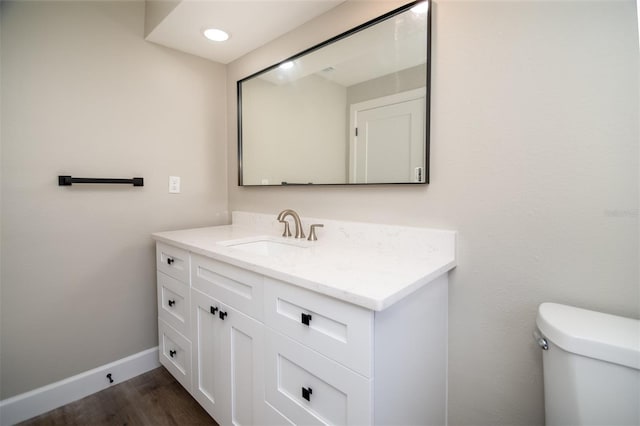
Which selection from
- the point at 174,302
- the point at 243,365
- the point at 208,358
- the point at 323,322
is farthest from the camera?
the point at 174,302

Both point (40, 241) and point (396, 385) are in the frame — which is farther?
point (40, 241)

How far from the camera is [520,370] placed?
1.02m

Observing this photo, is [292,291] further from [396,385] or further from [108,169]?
[108,169]

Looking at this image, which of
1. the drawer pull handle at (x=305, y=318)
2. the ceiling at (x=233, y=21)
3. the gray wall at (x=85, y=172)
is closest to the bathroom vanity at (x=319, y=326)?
the drawer pull handle at (x=305, y=318)

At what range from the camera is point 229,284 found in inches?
48.4

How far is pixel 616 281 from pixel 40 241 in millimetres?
2343

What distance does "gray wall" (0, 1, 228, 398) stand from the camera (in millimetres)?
1420

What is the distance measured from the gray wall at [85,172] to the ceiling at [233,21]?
154 mm

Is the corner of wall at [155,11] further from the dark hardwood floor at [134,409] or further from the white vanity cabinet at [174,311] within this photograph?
the dark hardwood floor at [134,409]

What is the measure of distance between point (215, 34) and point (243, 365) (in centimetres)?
176

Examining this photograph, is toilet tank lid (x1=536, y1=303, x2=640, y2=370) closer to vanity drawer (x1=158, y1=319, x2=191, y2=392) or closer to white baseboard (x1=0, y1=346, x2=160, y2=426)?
vanity drawer (x1=158, y1=319, x2=191, y2=392)

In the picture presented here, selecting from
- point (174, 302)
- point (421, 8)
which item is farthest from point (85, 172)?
point (421, 8)

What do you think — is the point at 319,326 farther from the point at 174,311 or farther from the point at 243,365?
the point at 174,311

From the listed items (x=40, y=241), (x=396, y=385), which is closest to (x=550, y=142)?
(x=396, y=385)
